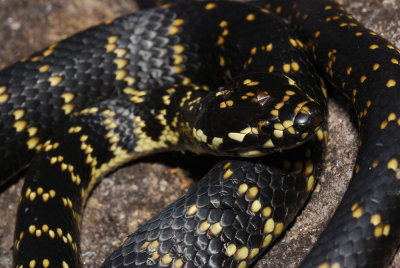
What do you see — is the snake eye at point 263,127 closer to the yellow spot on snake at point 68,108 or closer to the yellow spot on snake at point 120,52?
the yellow spot on snake at point 120,52

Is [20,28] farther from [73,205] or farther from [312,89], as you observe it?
[312,89]

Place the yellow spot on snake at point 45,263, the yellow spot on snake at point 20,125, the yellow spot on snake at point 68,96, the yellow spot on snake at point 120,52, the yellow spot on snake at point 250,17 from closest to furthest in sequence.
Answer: the yellow spot on snake at point 45,263 → the yellow spot on snake at point 250,17 → the yellow spot on snake at point 20,125 → the yellow spot on snake at point 68,96 → the yellow spot on snake at point 120,52

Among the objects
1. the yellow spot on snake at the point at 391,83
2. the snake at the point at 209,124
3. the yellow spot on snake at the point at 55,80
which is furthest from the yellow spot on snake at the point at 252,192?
the yellow spot on snake at the point at 55,80

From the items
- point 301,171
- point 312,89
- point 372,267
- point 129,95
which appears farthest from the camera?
point 129,95

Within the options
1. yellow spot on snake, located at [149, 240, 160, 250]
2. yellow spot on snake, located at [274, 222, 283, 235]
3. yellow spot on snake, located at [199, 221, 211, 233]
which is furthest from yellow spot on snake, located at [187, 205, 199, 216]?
yellow spot on snake, located at [274, 222, 283, 235]

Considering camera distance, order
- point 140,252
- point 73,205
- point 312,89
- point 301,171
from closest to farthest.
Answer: point 140,252, point 301,171, point 312,89, point 73,205

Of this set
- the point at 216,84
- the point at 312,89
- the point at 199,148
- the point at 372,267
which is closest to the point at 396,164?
the point at 372,267

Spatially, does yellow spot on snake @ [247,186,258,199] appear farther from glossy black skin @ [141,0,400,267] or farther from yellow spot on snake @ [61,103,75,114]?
yellow spot on snake @ [61,103,75,114]
